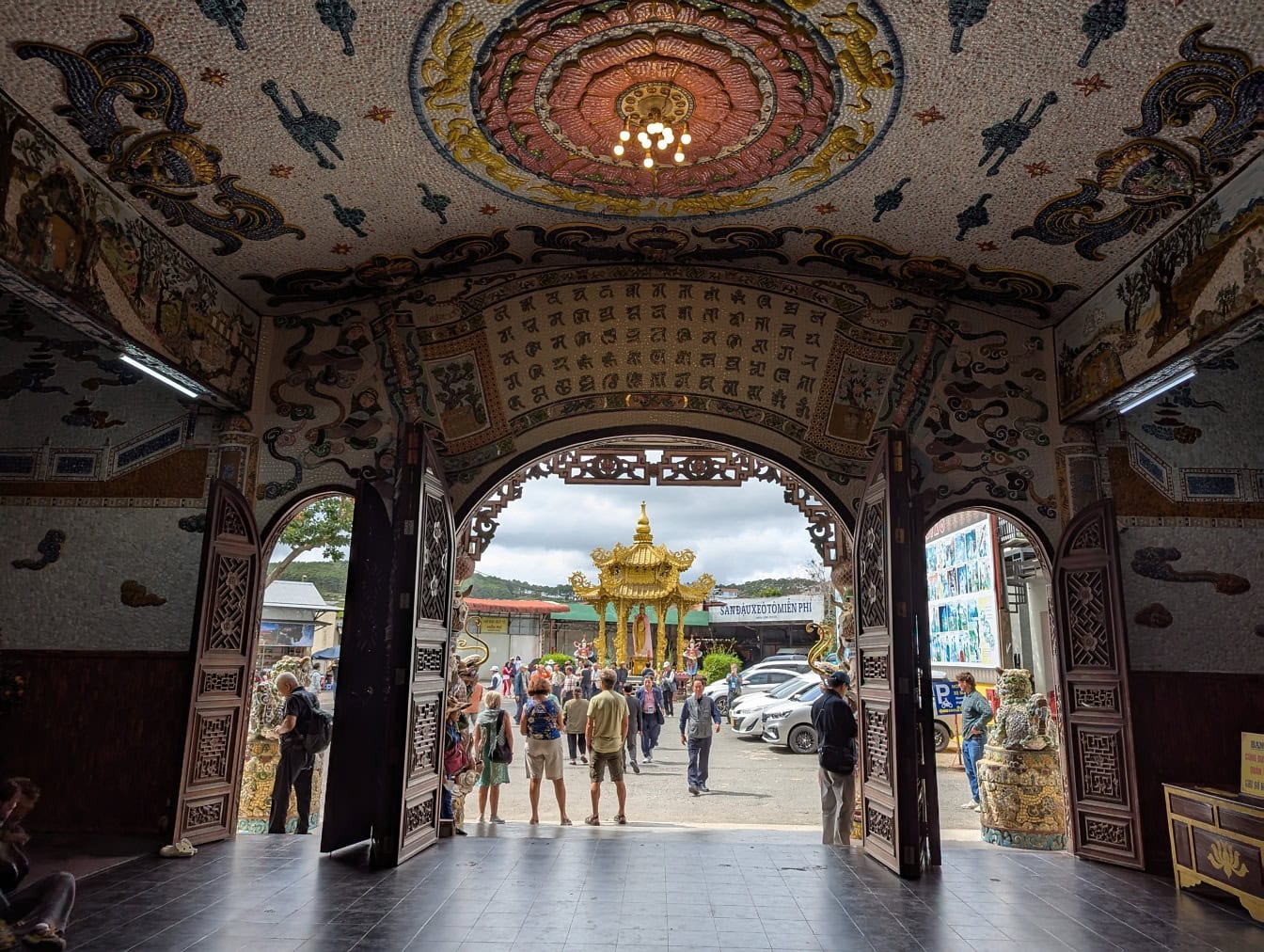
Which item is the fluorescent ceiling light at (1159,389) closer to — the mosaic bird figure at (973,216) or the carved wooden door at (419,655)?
the mosaic bird figure at (973,216)

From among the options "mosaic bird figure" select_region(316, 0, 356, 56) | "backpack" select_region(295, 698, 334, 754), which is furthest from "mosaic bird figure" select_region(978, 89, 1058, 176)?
"backpack" select_region(295, 698, 334, 754)

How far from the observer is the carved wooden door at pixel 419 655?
18.6 ft

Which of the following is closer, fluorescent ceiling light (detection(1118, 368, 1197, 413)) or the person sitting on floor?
the person sitting on floor

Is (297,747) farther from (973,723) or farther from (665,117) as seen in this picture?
(973,723)

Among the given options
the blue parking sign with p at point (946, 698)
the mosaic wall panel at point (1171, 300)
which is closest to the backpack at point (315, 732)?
the mosaic wall panel at point (1171, 300)

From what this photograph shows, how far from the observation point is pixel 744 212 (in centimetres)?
606

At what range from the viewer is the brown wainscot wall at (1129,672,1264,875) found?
602 cm

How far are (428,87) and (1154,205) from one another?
4308 mm

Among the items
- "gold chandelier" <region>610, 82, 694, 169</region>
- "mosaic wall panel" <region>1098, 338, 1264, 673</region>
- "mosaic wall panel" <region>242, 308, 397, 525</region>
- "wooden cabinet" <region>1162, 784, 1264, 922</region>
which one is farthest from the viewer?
"mosaic wall panel" <region>242, 308, 397, 525</region>

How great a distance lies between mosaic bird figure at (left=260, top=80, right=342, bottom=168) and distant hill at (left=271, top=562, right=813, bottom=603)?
25.1 metres

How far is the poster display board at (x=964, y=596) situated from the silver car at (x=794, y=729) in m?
2.18

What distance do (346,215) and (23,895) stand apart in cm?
423

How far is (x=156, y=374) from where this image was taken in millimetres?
6090

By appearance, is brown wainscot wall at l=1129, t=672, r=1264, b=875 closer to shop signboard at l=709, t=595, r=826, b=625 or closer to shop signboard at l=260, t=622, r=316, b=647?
shop signboard at l=709, t=595, r=826, b=625
